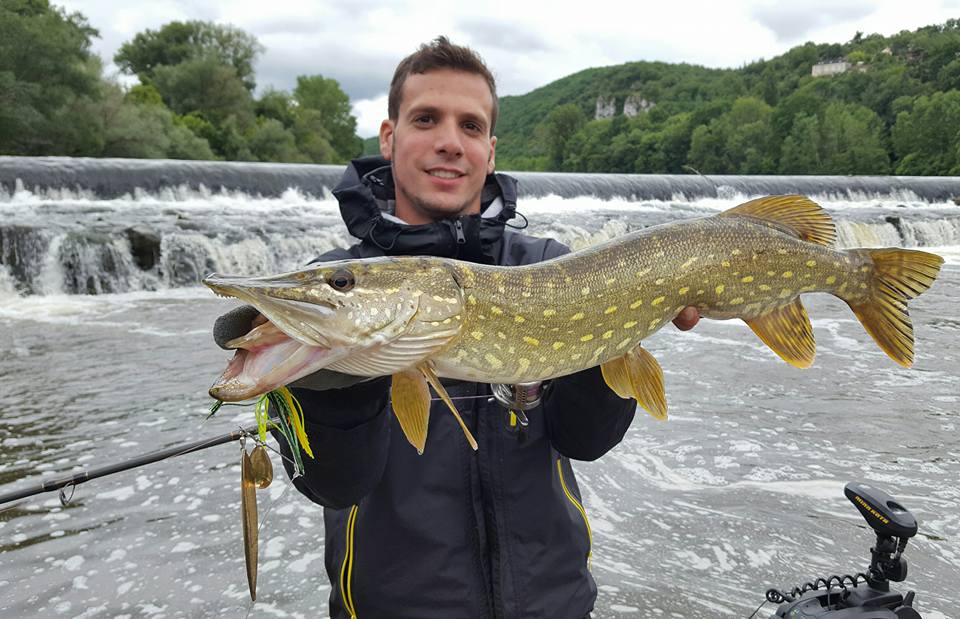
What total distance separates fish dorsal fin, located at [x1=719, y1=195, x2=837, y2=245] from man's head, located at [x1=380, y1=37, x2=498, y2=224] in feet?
3.02

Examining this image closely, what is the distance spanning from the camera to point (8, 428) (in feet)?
16.8

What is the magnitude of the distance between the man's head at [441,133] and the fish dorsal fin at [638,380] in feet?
2.84

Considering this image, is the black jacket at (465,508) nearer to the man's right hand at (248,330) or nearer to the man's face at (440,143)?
the man's right hand at (248,330)

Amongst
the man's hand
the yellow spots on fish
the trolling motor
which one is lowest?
the trolling motor

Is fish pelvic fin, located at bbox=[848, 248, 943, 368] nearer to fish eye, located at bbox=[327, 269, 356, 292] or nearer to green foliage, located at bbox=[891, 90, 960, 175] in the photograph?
fish eye, located at bbox=[327, 269, 356, 292]

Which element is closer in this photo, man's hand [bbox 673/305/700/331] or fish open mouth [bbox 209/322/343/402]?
fish open mouth [bbox 209/322/343/402]

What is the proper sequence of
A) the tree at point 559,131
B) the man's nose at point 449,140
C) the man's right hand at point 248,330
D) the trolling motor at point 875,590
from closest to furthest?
the man's right hand at point 248,330 < the trolling motor at point 875,590 < the man's nose at point 449,140 < the tree at point 559,131

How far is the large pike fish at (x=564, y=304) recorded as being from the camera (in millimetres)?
1589

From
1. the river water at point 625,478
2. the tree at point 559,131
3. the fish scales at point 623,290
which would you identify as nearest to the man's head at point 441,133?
the fish scales at point 623,290

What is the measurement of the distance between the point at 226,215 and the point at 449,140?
14.1m

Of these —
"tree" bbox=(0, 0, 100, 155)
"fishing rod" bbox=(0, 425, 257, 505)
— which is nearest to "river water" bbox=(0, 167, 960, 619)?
"fishing rod" bbox=(0, 425, 257, 505)

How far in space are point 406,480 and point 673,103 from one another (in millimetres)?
103419

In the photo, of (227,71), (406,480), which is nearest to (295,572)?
(406,480)

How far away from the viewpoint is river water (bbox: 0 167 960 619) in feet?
10.7
